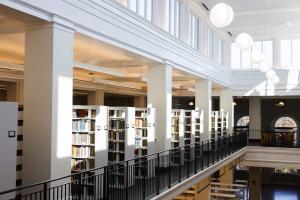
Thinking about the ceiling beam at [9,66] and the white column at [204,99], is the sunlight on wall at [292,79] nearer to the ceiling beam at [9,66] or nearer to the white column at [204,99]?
the white column at [204,99]

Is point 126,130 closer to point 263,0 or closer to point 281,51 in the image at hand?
point 263,0

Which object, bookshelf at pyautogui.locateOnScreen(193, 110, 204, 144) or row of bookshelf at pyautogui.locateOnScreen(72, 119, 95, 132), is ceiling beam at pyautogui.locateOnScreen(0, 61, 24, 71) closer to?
row of bookshelf at pyautogui.locateOnScreen(72, 119, 95, 132)

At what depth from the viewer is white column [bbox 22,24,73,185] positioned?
575 centimetres

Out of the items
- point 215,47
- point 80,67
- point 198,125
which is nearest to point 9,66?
point 80,67

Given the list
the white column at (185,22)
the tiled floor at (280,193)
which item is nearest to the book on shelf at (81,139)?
the white column at (185,22)

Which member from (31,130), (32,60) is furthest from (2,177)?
(32,60)

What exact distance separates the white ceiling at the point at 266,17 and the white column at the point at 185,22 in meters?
0.80

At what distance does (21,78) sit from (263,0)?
8.09 metres

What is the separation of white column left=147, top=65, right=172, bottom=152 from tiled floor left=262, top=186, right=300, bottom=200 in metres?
12.1

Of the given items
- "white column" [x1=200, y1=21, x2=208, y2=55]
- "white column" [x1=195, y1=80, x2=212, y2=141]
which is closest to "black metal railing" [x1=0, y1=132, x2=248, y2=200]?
"white column" [x1=195, y1=80, x2=212, y2=141]

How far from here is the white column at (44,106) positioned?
18.9ft

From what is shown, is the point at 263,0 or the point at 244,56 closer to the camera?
the point at 263,0

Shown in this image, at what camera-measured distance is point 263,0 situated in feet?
40.2

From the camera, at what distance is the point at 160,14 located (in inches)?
399
